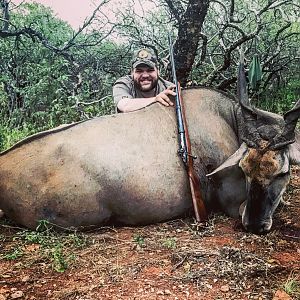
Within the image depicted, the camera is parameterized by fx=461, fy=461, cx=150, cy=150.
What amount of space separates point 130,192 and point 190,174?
582 mm

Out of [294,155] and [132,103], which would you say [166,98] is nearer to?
[132,103]

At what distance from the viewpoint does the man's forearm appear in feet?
16.4

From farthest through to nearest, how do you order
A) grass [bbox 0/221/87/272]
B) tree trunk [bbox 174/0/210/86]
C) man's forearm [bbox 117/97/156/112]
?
1. tree trunk [bbox 174/0/210/86]
2. man's forearm [bbox 117/97/156/112]
3. grass [bbox 0/221/87/272]

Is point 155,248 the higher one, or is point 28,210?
point 28,210

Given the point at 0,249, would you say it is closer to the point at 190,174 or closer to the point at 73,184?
the point at 73,184

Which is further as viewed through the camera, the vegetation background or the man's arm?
the vegetation background

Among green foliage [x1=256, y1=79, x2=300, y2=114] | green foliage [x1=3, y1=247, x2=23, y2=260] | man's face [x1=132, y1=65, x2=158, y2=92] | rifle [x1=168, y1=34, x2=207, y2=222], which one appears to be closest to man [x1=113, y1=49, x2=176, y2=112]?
man's face [x1=132, y1=65, x2=158, y2=92]

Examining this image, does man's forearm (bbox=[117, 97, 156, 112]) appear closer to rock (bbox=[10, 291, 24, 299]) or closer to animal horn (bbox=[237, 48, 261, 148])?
animal horn (bbox=[237, 48, 261, 148])

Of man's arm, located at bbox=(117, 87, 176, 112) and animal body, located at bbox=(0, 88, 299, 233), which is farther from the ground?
man's arm, located at bbox=(117, 87, 176, 112)

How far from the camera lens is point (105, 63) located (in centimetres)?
1019

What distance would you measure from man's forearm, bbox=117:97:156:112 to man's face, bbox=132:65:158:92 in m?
0.40

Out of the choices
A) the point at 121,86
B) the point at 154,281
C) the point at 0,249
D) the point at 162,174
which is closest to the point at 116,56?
the point at 121,86

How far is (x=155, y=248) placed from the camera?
3.70 metres

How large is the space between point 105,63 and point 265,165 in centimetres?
695
